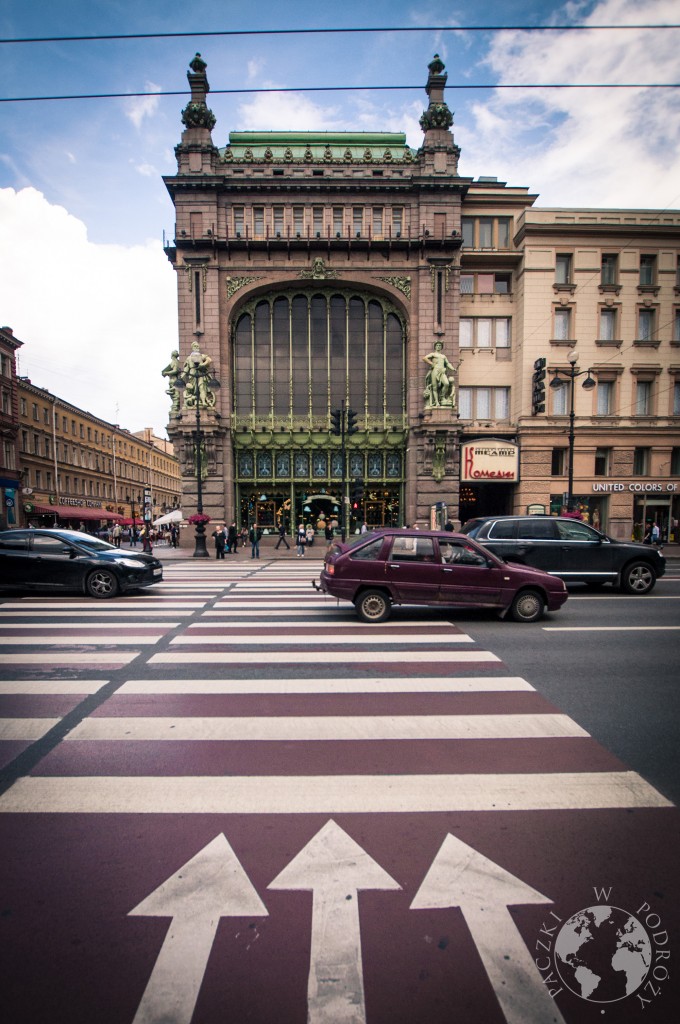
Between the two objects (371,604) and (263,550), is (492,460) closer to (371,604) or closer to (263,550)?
(263,550)

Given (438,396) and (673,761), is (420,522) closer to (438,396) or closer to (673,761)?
(438,396)

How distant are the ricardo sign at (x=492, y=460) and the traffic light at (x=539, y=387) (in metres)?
2.66

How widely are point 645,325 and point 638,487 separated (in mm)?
9844

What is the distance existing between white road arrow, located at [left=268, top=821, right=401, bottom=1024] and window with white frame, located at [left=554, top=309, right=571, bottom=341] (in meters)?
30.8

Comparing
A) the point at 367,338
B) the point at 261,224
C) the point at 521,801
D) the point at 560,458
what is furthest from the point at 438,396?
the point at 521,801

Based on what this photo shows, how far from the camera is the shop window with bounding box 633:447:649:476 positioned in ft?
92.0

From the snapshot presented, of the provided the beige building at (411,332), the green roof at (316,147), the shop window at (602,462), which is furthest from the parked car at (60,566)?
the shop window at (602,462)

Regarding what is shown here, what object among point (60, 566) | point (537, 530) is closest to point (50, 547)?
point (60, 566)

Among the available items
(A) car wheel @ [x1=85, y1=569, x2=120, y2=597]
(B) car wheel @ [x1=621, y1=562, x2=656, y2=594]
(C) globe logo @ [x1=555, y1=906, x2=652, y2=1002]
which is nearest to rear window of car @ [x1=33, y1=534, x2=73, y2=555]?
(A) car wheel @ [x1=85, y1=569, x2=120, y2=597]

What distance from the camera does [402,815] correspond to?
3.14 metres

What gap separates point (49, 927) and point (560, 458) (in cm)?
3021

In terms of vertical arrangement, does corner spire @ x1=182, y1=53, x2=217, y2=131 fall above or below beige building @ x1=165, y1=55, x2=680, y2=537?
above

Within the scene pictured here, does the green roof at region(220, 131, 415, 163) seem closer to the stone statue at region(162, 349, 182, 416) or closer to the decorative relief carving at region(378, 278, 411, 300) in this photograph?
the decorative relief carving at region(378, 278, 411, 300)

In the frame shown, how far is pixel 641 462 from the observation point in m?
28.2
